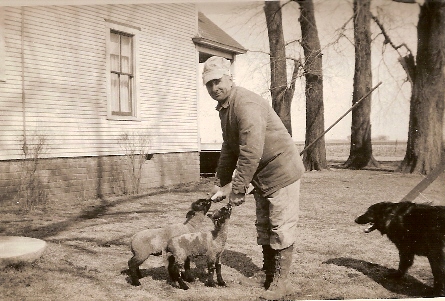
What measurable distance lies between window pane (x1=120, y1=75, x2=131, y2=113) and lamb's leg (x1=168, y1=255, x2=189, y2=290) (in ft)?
13.4

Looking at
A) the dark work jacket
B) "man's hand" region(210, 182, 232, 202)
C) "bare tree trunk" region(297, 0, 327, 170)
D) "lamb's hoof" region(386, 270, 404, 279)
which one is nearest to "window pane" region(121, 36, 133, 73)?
"bare tree trunk" region(297, 0, 327, 170)

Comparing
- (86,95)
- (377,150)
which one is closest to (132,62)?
(86,95)

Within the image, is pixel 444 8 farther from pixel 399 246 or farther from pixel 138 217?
pixel 138 217

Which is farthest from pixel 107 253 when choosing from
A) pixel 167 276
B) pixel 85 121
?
pixel 85 121

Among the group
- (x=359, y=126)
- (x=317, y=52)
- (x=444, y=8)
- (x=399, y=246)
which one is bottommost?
(x=399, y=246)

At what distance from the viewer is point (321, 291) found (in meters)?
3.42

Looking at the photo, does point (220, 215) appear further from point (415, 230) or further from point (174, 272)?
point (415, 230)

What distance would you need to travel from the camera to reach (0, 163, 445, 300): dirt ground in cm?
338

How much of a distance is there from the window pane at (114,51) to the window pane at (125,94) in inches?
7.8

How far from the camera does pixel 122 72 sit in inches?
274

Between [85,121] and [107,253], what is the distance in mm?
2862

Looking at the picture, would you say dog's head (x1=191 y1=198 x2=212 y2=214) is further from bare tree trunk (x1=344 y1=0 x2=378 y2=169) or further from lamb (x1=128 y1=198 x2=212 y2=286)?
bare tree trunk (x1=344 y1=0 x2=378 y2=169)

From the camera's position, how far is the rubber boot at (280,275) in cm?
327

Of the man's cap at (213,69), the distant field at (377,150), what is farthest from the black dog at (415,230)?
the man's cap at (213,69)
